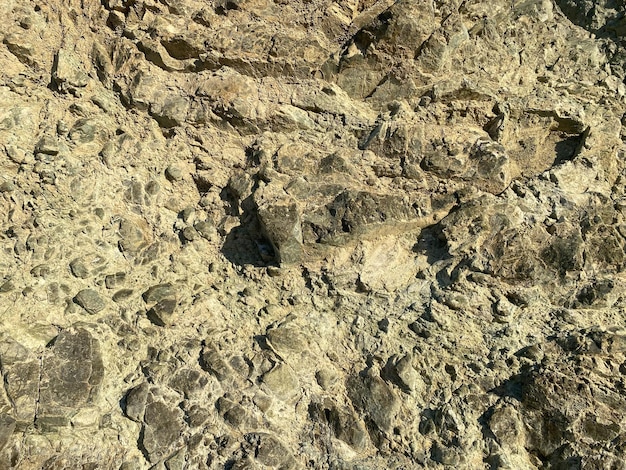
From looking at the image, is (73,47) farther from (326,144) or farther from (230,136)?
(326,144)

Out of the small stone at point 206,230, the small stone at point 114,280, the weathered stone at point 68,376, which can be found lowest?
the weathered stone at point 68,376

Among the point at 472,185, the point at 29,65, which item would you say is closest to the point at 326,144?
the point at 472,185

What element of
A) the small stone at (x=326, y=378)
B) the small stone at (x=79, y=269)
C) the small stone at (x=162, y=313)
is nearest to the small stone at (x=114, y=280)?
the small stone at (x=79, y=269)

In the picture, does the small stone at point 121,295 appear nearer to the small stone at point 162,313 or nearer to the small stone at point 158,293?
the small stone at point 158,293

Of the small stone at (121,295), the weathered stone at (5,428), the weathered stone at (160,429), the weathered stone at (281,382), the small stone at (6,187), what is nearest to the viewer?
the weathered stone at (5,428)

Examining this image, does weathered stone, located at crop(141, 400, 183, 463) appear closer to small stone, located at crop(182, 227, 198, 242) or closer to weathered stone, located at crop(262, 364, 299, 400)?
weathered stone, located at crop(262, 364, 299, 400)

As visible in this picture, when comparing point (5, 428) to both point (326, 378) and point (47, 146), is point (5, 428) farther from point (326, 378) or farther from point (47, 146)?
point (47, 146)
